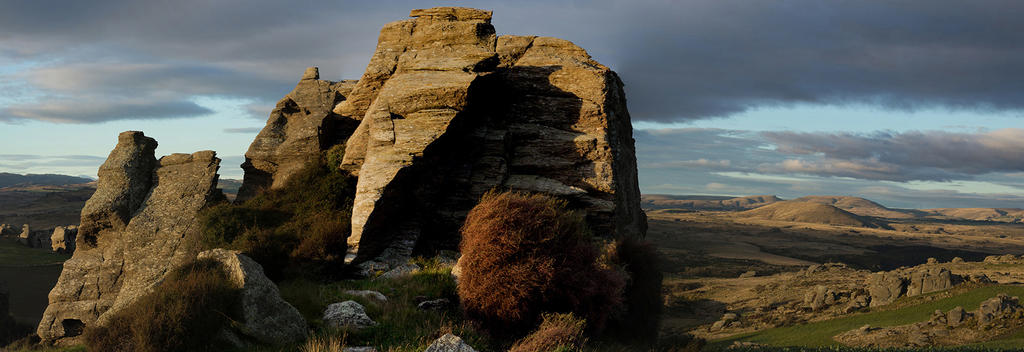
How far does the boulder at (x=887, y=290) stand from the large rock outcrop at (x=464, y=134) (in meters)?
30.2

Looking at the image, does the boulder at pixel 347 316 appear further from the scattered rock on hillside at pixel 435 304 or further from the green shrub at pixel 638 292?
the green shrub at pixel 638 292

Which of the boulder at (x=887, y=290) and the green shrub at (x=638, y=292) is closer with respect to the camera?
the green shrub at (x=638, y=292)

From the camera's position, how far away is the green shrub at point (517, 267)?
16672 millimetres

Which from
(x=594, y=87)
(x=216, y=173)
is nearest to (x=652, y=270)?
(x=594, y=87)

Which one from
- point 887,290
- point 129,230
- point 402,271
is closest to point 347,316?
point 402,271

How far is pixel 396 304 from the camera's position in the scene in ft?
57.1

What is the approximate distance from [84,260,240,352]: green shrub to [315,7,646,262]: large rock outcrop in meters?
10.8

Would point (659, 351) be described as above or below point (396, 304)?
below

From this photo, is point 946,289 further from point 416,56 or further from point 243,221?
point 243,221

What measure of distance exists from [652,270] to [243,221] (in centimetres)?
2064

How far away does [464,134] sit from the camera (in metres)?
29.9

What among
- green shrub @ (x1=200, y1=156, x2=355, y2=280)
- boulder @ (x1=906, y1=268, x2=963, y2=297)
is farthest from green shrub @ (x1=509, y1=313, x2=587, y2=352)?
boulder @ (x1=906, y1=268, x2=963, y2=297)

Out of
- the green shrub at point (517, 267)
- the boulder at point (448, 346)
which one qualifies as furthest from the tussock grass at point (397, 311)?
the boulder at point (448, 346)

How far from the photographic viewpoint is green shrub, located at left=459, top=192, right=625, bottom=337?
1667 cm
